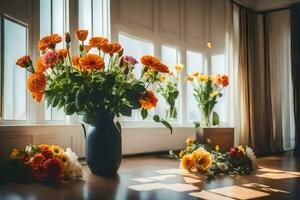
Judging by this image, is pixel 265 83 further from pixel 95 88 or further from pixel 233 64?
pixel 95 88

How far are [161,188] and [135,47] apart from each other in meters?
2.52

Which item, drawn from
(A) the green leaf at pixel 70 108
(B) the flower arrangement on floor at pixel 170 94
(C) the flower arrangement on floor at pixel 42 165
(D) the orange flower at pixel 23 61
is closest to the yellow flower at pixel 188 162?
(C) the flower arrangement on floor at pixel 42 165

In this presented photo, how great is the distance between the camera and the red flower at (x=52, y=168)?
2.22 m

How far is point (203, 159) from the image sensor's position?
262 cm

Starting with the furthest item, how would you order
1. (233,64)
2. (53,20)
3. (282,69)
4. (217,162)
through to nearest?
1. (282,69)
2. (233,64)
3. (53,20)
4. (217,162)

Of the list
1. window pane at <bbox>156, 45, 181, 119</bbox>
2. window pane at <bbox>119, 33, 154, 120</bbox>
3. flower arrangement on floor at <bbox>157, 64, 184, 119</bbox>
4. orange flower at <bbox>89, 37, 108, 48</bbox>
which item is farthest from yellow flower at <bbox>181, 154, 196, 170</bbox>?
window pane at <bbox>156, 45, 181, 119</bbox>

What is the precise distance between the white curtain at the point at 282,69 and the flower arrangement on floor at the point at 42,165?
13.4 ft

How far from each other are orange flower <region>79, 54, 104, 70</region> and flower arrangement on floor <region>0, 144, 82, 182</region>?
615mm

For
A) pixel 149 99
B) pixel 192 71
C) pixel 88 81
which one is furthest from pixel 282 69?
pixel 88 81

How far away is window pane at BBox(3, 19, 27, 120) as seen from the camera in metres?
2.98

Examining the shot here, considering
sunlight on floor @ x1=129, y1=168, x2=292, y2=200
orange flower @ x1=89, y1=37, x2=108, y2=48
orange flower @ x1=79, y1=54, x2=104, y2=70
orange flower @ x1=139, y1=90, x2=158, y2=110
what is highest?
orange flower @ x1=89, y1=37, x2=108, y2=48

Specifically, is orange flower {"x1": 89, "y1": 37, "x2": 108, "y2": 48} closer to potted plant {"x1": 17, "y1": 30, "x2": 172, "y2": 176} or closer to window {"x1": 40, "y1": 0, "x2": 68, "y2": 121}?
potted plant {"x1": 17, "y1": 30, "x2": 172, "y2": 176}

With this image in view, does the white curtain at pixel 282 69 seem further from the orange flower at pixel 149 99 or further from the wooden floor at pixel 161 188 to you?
the orange flower at pixel 149 99

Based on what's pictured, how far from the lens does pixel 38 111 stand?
3.26m
